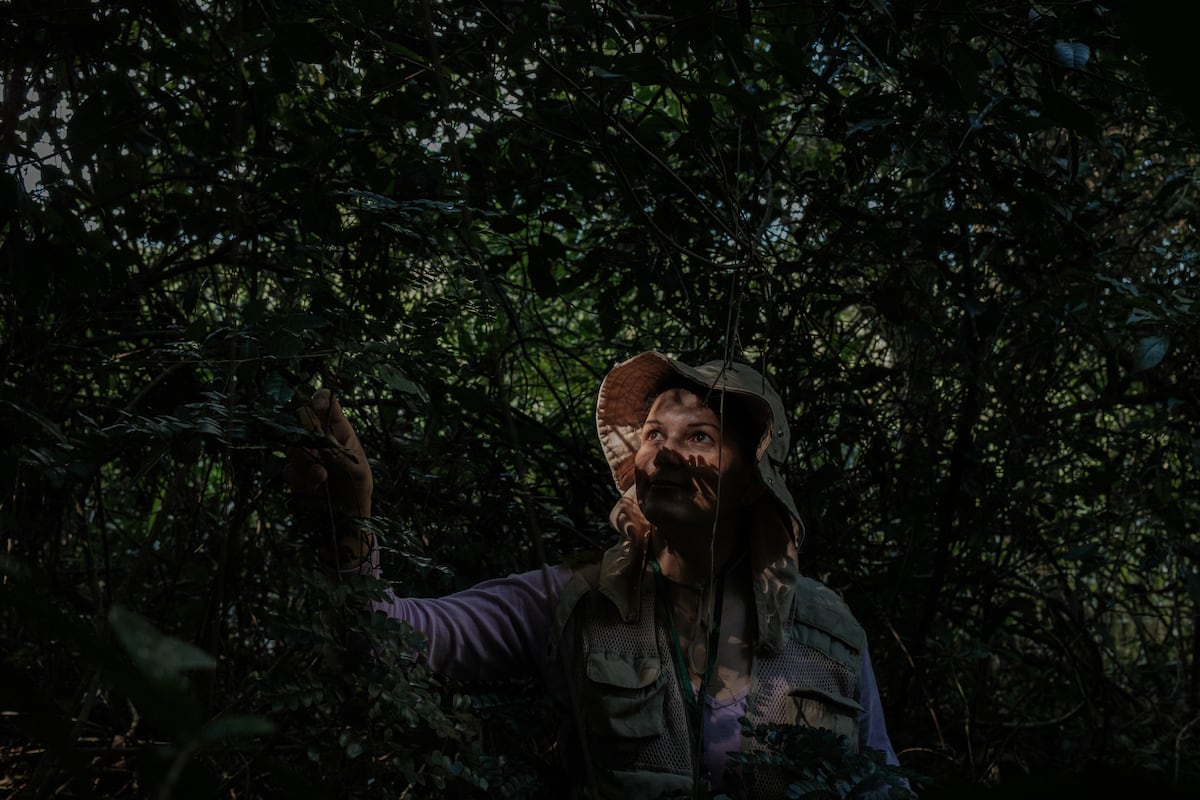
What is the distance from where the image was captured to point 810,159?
13.1 feet

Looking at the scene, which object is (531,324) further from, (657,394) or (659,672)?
(659,672)

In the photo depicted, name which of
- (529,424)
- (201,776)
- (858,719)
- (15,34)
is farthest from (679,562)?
(201,776)

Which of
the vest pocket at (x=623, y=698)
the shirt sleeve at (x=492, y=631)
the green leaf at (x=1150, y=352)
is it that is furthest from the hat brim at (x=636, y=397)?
the green leaf at (x=1150, y=352)

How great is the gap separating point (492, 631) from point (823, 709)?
0.75 m

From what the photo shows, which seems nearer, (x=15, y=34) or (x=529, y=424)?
(x=15, y=34)

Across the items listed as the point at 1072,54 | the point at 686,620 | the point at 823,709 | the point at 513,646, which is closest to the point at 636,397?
the point at 686,620

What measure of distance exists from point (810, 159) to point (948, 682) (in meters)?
2.12

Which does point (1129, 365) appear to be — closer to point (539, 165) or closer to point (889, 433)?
point (889, 433)

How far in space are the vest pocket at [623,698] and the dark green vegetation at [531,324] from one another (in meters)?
0.19

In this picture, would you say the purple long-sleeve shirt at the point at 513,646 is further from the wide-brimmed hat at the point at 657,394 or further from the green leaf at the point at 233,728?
the green leaf at the point at 233,728

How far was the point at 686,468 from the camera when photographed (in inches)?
86.6

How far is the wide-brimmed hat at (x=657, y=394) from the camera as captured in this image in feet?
7.40

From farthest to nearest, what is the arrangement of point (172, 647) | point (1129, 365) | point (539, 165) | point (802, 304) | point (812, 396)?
point (1129, 365)
point (812, 396)
point (802, 304)
point (539, 165)
point (172, 647)

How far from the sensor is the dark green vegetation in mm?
1696
